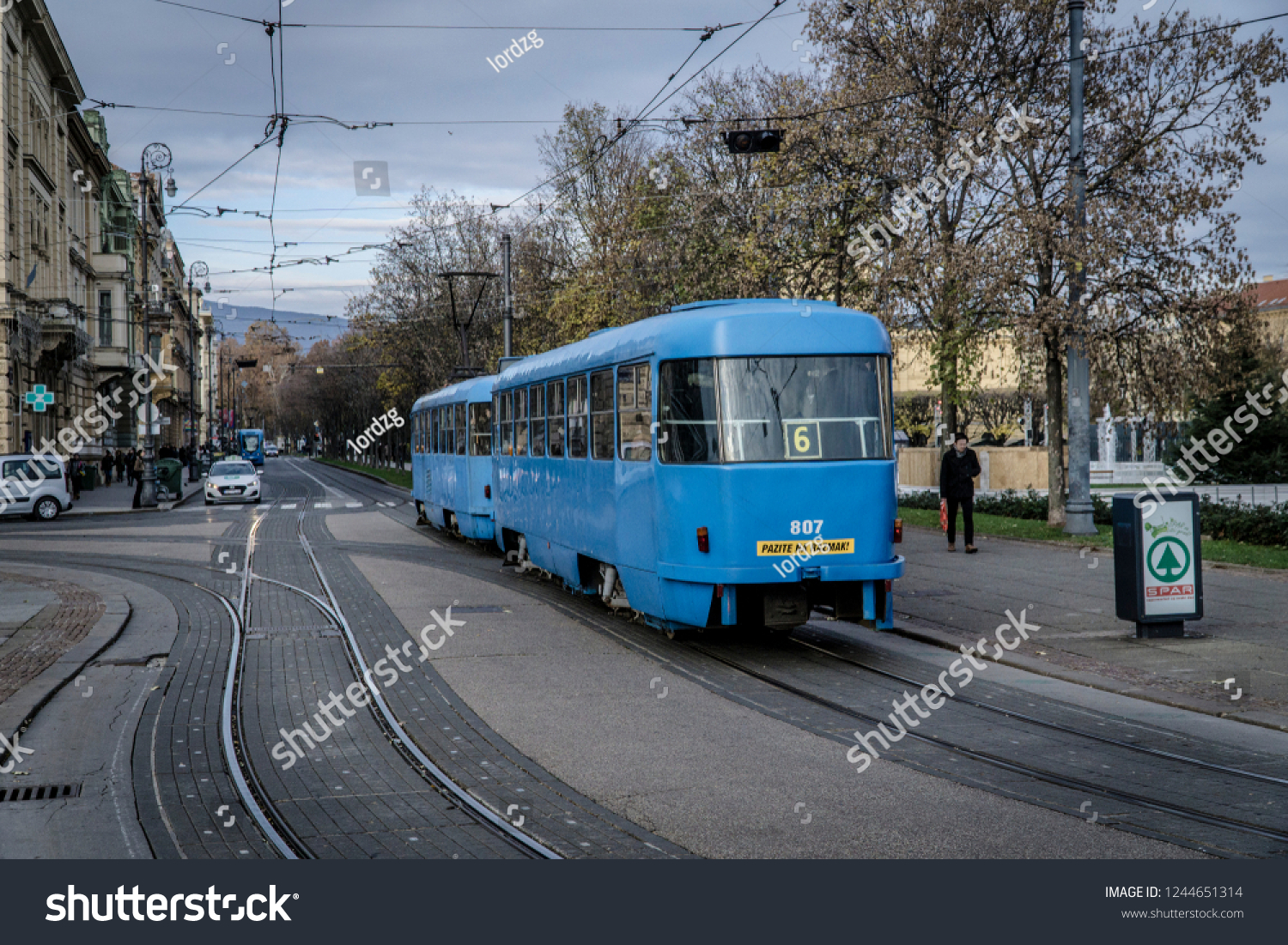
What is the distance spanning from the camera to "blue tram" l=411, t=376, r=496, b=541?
20.6 meters

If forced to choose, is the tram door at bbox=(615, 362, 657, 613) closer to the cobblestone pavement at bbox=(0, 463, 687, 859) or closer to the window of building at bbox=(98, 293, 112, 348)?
the cobblestone pavement at bbox=(0, 463, 687, 859)

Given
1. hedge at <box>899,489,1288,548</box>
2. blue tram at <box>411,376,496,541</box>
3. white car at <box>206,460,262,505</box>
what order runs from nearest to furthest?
hedge at <box>899,489,1288,548</box> < blue tram at <box>411,376,496,541</box> < white car at <box>206,460,262,505</box>

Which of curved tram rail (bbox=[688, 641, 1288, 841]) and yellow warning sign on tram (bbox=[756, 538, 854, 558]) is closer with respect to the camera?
curved tram rail (bbox=[688, 641, 1288, 841])

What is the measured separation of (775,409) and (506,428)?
293 inches

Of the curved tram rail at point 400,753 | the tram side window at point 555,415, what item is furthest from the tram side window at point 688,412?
the tram side window at point 555,415

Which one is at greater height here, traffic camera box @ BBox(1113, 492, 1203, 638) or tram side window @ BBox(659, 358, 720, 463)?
tram side window @ BBox(659, 358, 720, 463)

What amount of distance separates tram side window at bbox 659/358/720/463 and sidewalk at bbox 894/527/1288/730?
115 inches

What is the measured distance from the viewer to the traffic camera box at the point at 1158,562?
11148mm

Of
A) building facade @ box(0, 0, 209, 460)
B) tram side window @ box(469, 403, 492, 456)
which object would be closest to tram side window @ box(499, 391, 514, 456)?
tram side window @ box(469, 403, 492, 456)

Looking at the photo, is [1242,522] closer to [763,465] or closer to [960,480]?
[960,480]

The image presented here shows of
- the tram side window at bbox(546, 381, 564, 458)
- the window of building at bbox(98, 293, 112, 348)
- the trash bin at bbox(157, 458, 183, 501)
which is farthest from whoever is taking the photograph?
the window of building at bbox(98, 293, 112, 348)

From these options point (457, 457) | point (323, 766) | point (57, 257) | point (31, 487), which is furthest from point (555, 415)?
point (57, 257)

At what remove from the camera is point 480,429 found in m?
20.6

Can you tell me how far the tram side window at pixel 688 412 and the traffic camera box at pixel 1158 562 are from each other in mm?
3690
